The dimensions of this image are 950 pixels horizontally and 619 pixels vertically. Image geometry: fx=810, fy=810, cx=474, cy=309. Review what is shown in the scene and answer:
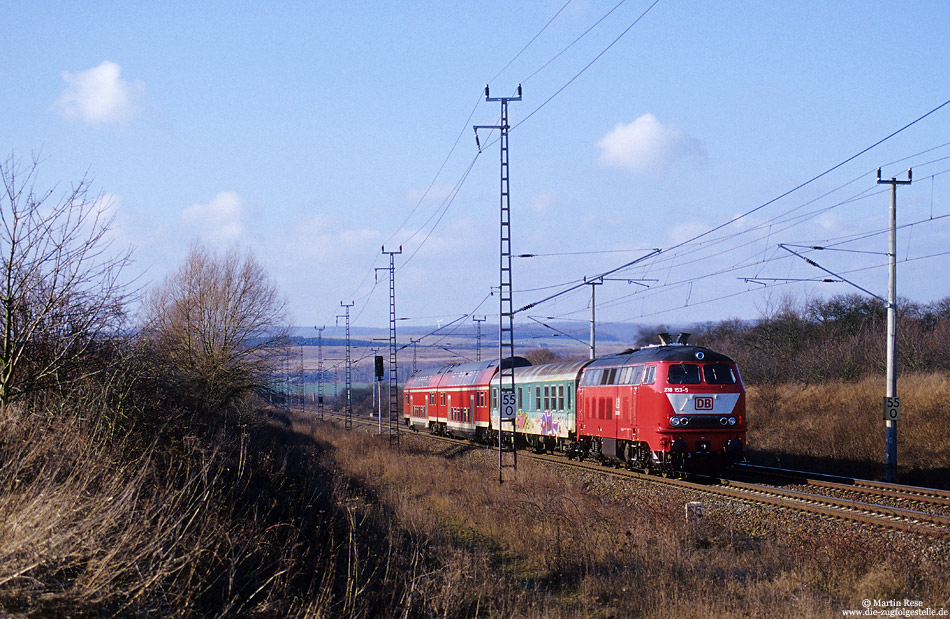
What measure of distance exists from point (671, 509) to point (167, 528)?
10.2 meters

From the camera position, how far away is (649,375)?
21.5m

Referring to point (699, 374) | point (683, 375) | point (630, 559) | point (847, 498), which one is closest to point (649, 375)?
point (683, 375)

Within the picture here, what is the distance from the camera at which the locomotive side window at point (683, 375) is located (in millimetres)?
20734

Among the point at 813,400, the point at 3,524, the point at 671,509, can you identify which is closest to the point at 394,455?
the point at 671,509

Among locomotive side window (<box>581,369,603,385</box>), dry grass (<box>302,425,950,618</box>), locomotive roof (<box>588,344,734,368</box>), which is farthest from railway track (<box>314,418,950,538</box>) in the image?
locomotive side window (<box>581,369,603,385</box>)

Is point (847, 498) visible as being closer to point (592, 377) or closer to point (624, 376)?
point (624, 376)

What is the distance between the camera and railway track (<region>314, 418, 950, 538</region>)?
549 inches

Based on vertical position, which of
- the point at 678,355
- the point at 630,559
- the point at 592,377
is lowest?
the point at 630,559

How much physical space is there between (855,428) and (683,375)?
1062 cm

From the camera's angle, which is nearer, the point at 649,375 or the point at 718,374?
the point at 718,374

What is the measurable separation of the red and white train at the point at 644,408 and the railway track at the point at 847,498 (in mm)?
856

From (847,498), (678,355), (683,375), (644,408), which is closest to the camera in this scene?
(847,498)

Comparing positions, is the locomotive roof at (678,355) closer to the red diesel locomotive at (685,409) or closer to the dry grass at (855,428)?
the red diesel locomotive at (685,409)

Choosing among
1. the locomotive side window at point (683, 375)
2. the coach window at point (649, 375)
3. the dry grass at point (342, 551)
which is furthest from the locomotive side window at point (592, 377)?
the dry grass at point (342, 551)
